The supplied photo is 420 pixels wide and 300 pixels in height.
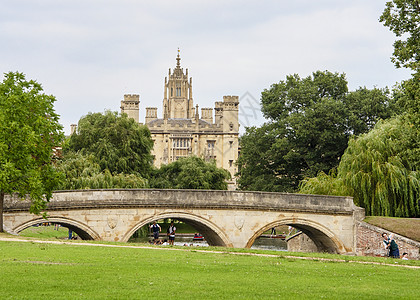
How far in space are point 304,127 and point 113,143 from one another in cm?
1377

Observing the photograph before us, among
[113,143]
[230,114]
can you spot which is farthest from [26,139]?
[230,114]

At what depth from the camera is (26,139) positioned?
24.8m

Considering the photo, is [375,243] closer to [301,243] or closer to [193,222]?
[193,222]

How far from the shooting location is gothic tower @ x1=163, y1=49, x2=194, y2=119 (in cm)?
10400

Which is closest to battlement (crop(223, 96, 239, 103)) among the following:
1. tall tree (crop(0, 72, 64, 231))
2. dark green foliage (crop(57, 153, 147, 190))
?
dark green foliage (crop(57, 153, 147, 190))

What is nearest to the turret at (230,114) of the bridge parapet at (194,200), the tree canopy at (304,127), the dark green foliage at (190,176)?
the dark green foliage at (190,176)

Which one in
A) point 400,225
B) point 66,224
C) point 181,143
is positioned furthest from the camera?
point 181,143

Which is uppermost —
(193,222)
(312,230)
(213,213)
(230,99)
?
(230,99)

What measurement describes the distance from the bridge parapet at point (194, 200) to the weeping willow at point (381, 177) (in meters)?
2.10

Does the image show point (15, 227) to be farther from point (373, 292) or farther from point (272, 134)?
point (272, 134)

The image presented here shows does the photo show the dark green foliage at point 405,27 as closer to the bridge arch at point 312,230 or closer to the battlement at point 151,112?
the bridge arch at point 312,230

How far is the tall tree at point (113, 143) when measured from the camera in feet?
154

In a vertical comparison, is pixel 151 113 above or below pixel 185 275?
above

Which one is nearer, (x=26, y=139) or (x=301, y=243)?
(x=26, y=139)
